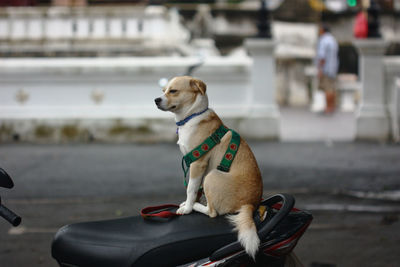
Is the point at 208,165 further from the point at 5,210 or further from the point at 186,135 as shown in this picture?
the point at 5,210

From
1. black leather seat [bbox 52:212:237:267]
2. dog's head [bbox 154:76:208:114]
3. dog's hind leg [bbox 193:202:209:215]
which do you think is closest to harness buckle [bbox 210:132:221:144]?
dog's head [bbox 154:76:208:114]

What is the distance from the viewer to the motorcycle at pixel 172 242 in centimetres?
225

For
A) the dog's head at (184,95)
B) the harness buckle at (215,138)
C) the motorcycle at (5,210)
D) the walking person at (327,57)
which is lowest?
the walking person at (327,57)

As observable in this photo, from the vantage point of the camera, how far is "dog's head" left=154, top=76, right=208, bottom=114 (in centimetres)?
262

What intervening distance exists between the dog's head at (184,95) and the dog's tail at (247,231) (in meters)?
0.57

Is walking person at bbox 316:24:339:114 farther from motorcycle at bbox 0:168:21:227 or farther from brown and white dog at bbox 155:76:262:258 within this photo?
motorcycle at bbox 0:168:21:227

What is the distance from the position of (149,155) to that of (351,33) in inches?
897

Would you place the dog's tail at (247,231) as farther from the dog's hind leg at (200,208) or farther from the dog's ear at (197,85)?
the dog's ear at (197,85)

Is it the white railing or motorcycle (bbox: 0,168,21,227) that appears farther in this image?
the white railing

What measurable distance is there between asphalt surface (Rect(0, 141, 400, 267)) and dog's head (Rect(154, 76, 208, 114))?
239 centimetres

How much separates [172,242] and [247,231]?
298 millimetres

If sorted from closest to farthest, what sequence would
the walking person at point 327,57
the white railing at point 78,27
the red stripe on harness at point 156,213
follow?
1. the red stripe on harness at point 156,213
2. the walking person at point 327,57
3. the white railing at point 78,27

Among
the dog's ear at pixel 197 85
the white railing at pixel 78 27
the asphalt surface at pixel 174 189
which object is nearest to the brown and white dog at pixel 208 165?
the dog's ear at pixel 197 85

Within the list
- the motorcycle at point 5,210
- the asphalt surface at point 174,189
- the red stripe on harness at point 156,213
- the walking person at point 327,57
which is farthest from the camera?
the walking person at point 327,57
